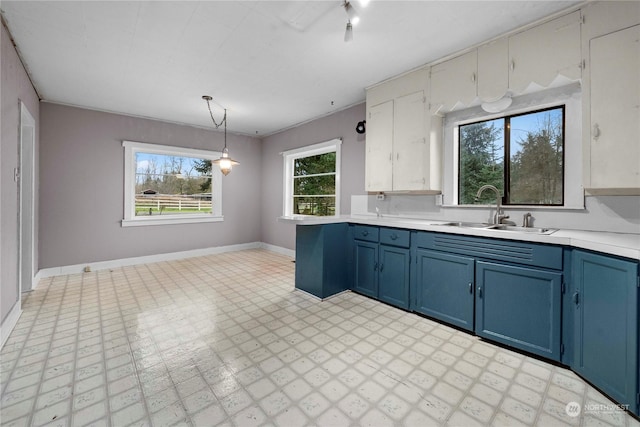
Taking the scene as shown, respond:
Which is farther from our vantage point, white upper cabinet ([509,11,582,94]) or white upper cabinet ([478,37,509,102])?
white upper cabinet ([478,37,509,102])

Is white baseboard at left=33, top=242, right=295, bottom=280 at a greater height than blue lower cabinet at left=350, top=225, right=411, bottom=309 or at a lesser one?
lesser

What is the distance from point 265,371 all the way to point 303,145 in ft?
14.0

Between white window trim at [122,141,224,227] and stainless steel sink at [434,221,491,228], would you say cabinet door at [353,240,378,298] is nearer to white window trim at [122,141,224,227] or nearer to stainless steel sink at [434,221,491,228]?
stainless steel sink at [434,221,491,228]

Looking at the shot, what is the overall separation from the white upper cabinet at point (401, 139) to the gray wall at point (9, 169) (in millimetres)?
3586

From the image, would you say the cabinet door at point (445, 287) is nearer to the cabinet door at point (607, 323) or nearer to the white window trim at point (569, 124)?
the cabinet door at point (607, 323)

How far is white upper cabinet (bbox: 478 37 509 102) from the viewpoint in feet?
8.26

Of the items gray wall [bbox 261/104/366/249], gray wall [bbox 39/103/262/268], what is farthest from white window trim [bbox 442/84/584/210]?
gray wall [bbox 39/103/262/268]

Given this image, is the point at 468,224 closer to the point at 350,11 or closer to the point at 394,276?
the point at 394,276

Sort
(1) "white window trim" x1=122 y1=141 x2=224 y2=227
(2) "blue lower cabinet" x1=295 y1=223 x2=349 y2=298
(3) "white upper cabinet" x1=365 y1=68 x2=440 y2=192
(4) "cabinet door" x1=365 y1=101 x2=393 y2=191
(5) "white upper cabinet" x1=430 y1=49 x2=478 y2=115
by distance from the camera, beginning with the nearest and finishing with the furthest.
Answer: (5) "white upper cabinet" x1=430 y1=49 x2=478 y2=115 < (3) "white upper cabinet" x1=365 y1=68 x2=440 y2=192 < (2) "blue lower cabinet" x1=295 y1=223 x2=349 y2=298 < (4) "cabinet door" x1=365 y1=101 x2=393 y2=191 < (1) "white window trim" x1=122 y1=141 x2=224 y2=227

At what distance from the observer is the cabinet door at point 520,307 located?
1.99m

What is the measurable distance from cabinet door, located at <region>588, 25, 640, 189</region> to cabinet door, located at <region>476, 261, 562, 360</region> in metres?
0.85

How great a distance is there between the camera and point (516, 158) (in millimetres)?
2842

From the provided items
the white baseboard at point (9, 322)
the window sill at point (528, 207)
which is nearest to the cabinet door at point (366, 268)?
the window sill at point (528, 207)

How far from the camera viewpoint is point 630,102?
1.92 metres
